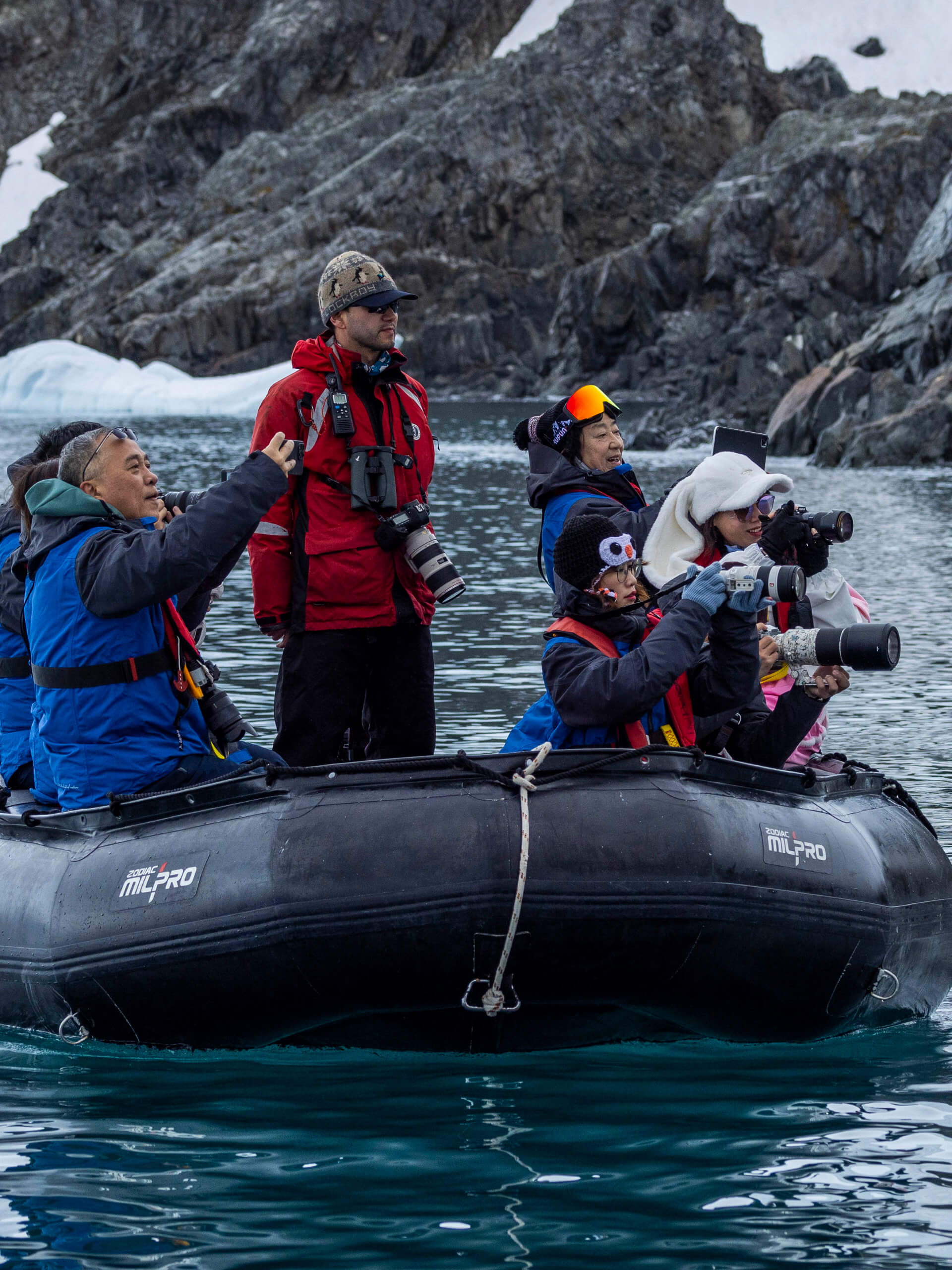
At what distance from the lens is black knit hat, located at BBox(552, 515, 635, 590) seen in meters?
4.52

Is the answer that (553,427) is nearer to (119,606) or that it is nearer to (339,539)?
(339,539)

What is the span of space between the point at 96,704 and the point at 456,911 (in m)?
1.21

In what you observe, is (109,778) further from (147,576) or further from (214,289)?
(214,289)

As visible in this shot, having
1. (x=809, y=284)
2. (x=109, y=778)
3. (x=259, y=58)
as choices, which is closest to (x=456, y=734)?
(x=109, y=778)

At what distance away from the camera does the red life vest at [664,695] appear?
464 centimetres

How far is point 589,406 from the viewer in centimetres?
552

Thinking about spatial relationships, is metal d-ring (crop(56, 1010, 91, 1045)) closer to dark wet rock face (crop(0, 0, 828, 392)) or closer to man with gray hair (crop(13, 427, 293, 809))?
man with gray hair (crop(13, 427, 293, 809))

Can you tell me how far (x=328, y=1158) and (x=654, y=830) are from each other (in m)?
1.21

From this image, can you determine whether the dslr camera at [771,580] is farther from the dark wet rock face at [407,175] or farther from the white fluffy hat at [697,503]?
the dark wet rock face at [407,175]

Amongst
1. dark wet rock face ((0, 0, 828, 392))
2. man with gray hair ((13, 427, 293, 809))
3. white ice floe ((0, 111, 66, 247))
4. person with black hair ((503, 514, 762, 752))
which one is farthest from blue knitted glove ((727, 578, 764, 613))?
white ice floe ((0, 111, 66, 247))

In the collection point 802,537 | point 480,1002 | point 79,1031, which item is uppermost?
point 802,537

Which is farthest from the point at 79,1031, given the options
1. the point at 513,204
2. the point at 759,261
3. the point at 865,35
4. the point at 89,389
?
the point at 865,35

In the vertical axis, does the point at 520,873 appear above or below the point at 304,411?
below

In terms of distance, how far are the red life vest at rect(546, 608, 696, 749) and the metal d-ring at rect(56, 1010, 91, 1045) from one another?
175 cm
